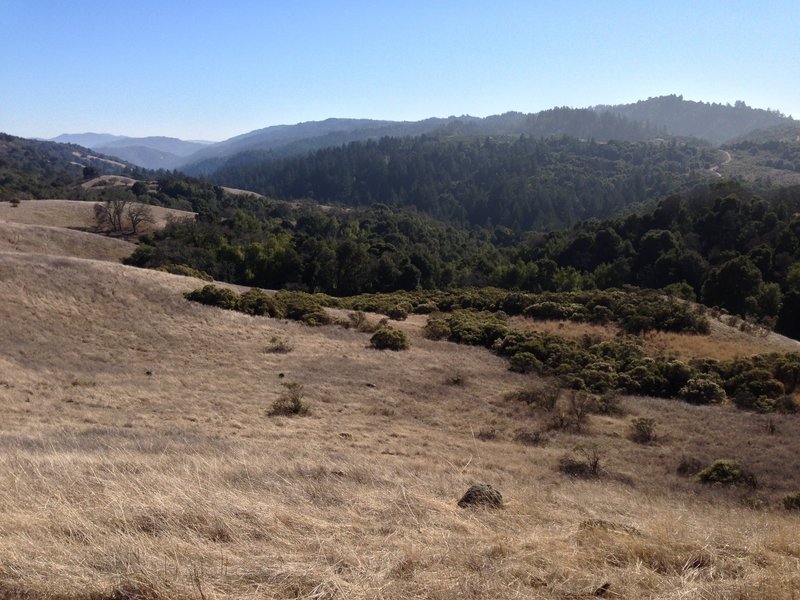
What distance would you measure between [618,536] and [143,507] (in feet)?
14.7

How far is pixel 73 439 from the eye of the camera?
9.44m

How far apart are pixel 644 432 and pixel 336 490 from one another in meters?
11.3

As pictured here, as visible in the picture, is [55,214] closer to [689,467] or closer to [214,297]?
[214,297]

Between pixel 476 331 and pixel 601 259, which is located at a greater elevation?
pixel 601 259

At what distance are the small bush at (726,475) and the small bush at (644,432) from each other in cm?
283

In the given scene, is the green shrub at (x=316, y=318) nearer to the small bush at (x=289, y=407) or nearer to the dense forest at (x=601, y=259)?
the small bush at (x=289, y=407)

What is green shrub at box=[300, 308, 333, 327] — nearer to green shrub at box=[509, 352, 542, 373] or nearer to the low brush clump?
green shrub at box=[509, 352, 542, 373]

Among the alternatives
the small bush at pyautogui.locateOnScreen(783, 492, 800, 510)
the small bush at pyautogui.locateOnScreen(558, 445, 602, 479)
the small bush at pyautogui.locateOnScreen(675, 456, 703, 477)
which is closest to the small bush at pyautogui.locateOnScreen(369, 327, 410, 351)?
the small bush at pyautogui.locateOnScreen(558, 445, 602, 479)

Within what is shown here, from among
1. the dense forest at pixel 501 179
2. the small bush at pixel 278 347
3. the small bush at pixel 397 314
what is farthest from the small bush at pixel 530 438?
the dense forest at pixel 501 179

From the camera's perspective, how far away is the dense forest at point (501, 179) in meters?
133

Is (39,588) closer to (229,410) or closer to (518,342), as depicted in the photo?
(229,410)

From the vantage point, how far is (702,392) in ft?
67.3

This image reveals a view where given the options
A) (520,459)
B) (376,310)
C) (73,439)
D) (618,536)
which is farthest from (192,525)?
(376,310)

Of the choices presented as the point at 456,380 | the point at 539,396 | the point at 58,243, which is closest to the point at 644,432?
the point at 539,396
